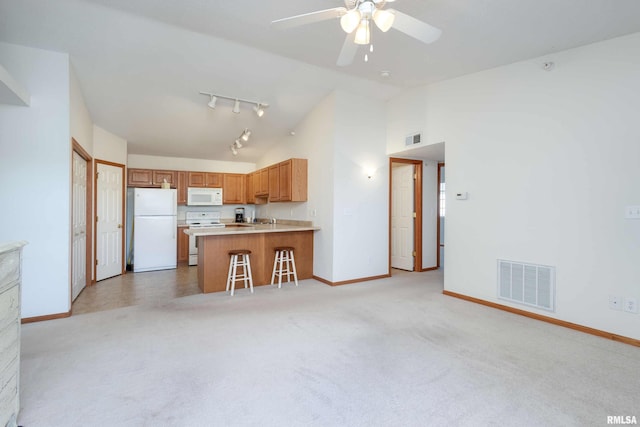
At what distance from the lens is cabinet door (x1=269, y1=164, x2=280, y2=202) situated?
5512 mm

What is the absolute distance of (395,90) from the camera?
183 inches

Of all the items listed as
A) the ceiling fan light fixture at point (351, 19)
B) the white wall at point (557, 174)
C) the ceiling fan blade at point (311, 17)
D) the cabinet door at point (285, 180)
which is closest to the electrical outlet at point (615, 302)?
the white wall at point (557, 174)

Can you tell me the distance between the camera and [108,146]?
4965 mm

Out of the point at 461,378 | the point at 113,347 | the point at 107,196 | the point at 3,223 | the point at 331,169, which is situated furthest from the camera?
the point at 107,196

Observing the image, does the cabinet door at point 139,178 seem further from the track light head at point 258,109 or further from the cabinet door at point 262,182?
the track light head at point 258,109

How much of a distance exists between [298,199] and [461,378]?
360 centimetres

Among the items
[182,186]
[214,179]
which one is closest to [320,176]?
[214,179]

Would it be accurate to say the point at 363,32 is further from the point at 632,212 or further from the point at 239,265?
the point at 239,265

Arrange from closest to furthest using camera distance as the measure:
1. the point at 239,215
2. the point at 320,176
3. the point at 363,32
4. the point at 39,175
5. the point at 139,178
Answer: the point at 363,32, the point at 39,175, the point at 320,176, the point at 139,178, the point at 239,215

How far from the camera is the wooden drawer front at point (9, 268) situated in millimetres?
1402

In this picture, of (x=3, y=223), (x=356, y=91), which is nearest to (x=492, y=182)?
(x=356, y=91)

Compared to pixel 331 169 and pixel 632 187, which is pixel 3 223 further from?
pixel 632 187

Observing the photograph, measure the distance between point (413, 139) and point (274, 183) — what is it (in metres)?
2.58

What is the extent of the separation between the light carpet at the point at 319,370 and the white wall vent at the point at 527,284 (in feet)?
0.78
